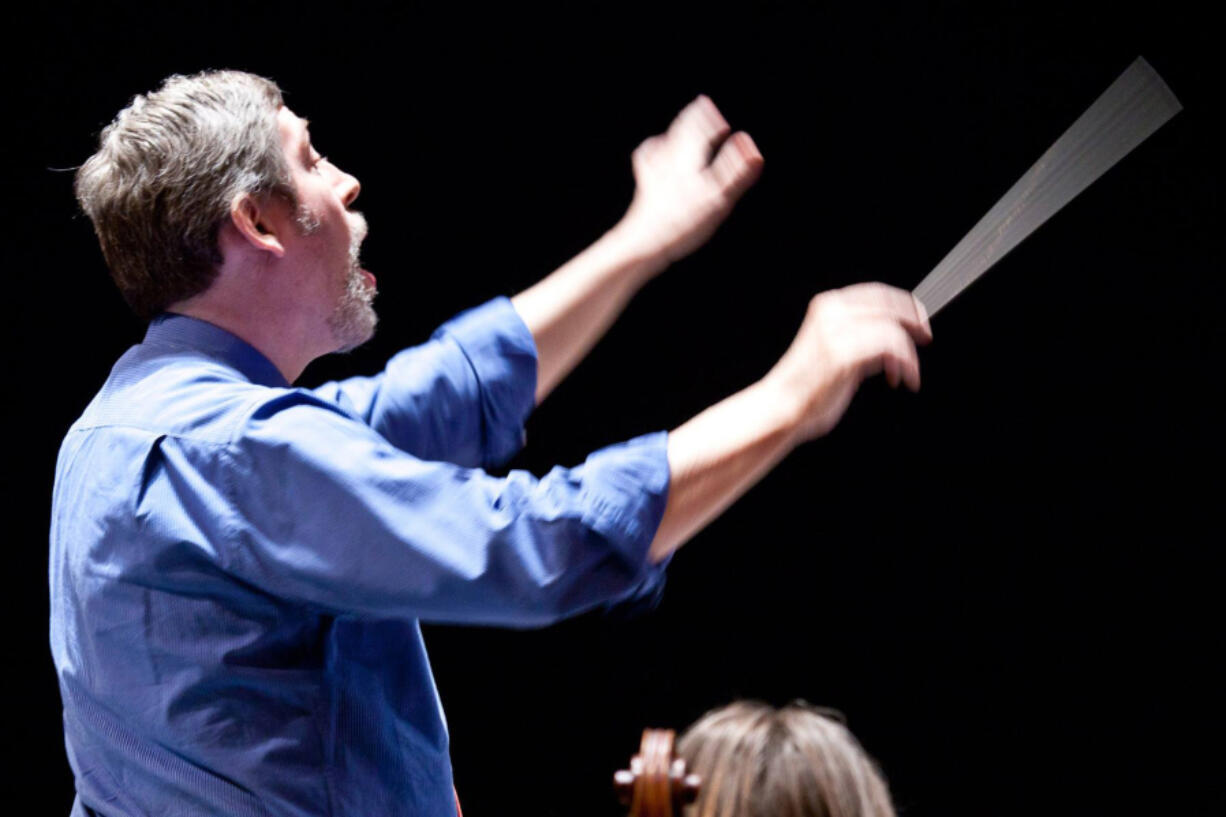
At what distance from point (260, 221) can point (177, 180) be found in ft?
0.24

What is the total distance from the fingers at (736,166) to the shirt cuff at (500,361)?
24 centimetres

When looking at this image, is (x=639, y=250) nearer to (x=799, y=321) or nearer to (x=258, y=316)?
(x=258, y=316)

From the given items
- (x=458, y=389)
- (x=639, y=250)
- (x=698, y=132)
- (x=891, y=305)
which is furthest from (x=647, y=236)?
(x=891, y=305)

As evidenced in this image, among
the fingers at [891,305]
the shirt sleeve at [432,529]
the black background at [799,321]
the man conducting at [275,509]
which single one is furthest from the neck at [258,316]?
the black background at [799,321]

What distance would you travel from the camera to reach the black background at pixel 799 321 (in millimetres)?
1926

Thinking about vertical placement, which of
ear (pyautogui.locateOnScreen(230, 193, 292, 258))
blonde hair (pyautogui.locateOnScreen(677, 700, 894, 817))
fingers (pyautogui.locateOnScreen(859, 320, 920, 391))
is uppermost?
ear (pyautogui.locateOnScreen(230, 193, 292, 258))

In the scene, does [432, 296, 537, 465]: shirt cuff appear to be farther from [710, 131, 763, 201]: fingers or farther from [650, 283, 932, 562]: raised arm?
[650, 283, 932, 562]: raised arm

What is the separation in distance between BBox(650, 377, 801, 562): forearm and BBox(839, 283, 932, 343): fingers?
10 cm

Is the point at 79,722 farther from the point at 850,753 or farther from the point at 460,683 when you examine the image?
the point at 460,683

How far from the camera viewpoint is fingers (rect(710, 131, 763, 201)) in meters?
1.09

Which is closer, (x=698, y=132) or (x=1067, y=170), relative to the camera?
(x=1067, y=170)

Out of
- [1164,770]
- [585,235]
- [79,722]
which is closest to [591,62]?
[585,235]

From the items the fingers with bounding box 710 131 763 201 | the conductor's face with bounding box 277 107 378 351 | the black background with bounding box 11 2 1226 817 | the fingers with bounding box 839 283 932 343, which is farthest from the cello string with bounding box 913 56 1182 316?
the black background with bounding box 11 2 1226 817

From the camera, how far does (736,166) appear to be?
1.11 metres
